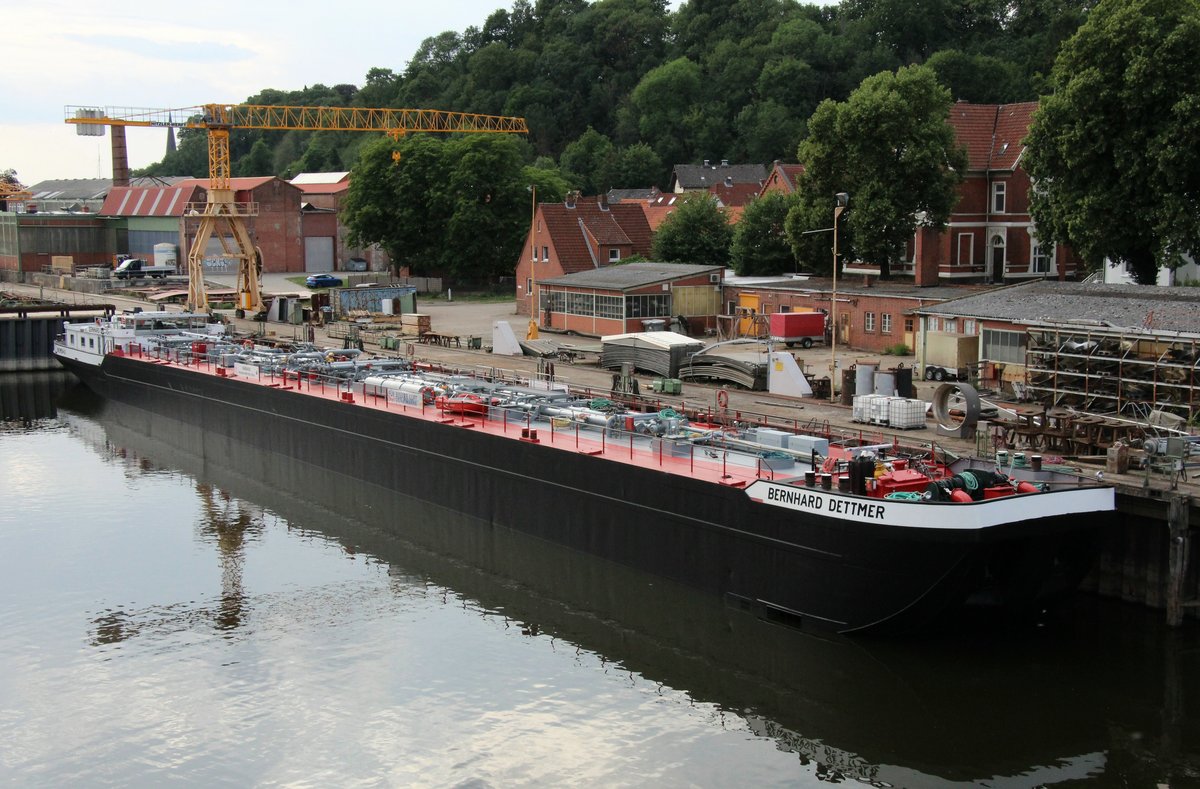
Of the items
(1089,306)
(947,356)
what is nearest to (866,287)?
(947,356)

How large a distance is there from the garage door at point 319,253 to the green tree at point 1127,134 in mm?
61194

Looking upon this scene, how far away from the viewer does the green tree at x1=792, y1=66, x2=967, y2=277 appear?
47.4 metres

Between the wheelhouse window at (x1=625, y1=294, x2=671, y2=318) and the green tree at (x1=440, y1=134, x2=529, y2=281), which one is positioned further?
the green tree at (x1=440, y1=134, x2=529, y2=281)

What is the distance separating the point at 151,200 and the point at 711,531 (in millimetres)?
79687

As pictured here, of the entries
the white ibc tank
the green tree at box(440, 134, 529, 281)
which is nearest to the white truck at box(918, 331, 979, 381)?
the white ibc tank

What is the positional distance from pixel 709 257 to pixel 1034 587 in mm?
43145

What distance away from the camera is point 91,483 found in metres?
35.5

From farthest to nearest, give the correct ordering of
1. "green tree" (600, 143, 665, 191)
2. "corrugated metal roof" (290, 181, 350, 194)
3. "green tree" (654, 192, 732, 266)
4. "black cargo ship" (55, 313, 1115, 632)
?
"green tree" (600, 143, 665, 191)
"corrugated metal roof" (290, 181, 350, 194)
"green tree" (654, 192, 732, 266)
"black cargo ship" (55, 313, 1115, 632)

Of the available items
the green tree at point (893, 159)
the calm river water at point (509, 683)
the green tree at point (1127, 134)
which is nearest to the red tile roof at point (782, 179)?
the green tree at point (893, 159)

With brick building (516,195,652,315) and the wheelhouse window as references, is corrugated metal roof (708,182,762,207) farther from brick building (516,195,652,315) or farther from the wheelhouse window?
the wheelhouse window

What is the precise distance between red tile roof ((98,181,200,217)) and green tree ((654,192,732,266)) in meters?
39.5

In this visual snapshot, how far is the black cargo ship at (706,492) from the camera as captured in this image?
20016 mm

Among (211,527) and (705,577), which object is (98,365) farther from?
(705,577)

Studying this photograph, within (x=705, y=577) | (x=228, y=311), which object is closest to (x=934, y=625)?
(x=705, y=577)
